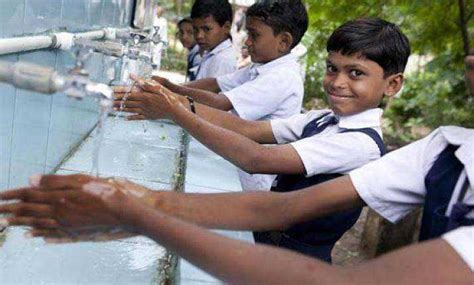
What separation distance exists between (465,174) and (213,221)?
2.24 feet

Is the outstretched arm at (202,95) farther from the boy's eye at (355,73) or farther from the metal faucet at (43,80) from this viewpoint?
the metal faucet at (43,80)

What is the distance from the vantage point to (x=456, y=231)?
125cm

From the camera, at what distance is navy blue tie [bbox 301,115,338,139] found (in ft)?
7.99

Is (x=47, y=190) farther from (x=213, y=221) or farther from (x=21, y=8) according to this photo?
(x=21, y=8)

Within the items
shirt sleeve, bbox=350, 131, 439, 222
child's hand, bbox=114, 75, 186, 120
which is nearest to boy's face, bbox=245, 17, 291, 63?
child's hand, bbox=114, 75, 186, 120

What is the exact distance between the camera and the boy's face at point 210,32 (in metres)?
4.82

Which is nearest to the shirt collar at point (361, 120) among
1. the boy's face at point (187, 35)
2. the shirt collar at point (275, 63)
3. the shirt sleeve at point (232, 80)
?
the shirt collar at point (275, 63)

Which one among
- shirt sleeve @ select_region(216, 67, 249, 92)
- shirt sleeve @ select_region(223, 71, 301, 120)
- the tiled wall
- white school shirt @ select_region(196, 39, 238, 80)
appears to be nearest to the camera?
the tiled wall

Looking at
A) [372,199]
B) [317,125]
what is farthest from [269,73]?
[372,199]

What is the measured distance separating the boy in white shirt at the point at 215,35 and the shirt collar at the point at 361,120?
99.4 inches

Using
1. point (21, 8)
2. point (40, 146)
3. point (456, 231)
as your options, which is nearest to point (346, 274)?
point (456, 231)

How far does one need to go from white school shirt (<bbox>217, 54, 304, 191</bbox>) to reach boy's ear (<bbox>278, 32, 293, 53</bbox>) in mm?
49

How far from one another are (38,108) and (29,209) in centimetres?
110

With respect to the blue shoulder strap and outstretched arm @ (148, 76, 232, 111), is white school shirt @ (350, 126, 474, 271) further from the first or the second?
outstretched arm @ (148, 76, 232, 111)
